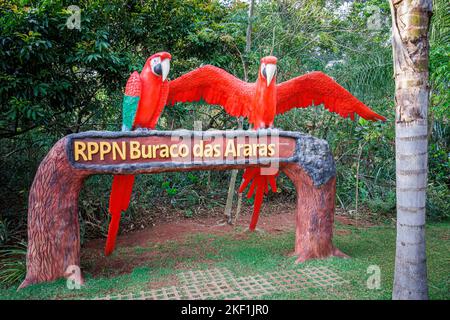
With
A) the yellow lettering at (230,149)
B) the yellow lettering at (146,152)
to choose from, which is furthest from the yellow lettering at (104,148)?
the yellow lettering at (230,149)

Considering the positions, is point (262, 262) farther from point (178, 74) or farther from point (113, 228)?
point (178, 74)

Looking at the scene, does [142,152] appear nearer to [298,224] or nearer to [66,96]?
[66,96]

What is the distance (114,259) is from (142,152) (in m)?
1.61

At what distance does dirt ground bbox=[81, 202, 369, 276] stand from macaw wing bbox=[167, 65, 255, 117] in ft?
6.52

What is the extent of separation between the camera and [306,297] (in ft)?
10.1

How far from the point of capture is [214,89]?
4434 mm

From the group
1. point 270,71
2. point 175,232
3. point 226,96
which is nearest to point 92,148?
point 226,96

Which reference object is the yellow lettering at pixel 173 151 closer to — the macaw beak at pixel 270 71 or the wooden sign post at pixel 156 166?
the wooden sign post at pixel 156 166

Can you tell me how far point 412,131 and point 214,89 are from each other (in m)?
2.52

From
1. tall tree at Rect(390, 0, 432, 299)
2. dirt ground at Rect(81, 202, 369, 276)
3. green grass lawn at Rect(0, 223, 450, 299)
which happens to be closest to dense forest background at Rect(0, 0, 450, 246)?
dirt ground at Rect(81, 202, 369, 276)

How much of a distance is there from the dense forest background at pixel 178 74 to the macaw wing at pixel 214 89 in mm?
922

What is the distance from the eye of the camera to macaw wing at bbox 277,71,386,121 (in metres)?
4.27

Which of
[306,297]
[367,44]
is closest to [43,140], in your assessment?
[306,297]

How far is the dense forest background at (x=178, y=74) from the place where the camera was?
400cm
